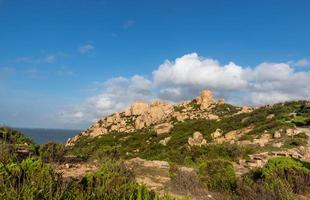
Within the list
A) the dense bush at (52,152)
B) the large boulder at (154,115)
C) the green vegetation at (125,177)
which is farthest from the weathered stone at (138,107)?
the dense bush at (52,152)

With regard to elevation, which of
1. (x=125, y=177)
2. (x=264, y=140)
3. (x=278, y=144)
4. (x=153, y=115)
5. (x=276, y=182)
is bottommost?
(x=276, y=182)

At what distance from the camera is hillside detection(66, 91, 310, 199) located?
11922 millimetres

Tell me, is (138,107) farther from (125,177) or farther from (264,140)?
(125,177)

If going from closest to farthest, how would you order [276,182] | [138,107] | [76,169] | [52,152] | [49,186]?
[49,186]
[276,182]
[76,169]
[52,152]
[138,107]

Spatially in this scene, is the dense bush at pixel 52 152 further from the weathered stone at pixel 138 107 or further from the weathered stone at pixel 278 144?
the weathered stone at pixel 138 107

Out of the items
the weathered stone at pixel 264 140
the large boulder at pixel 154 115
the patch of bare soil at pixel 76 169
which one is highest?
the large boulder at pixel 154 115

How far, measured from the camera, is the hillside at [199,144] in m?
11.9

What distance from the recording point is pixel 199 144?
2789cm

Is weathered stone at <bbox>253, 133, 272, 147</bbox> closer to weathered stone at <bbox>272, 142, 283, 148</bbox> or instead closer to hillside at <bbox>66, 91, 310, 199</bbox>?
hillside at <bbox>66, 91, 310, 199</bbox>

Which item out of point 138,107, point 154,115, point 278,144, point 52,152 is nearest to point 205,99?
point 154,115

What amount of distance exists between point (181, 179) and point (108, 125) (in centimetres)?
5628

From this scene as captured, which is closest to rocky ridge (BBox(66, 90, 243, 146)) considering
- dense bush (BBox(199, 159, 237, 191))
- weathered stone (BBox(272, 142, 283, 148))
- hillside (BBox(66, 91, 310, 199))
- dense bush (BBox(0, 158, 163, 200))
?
hillside (BBox(66, 91, 310, 199))

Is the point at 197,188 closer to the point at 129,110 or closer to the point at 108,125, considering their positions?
the point at 108,125

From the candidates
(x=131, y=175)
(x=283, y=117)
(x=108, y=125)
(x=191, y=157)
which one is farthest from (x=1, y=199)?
(x=108, y=125)
